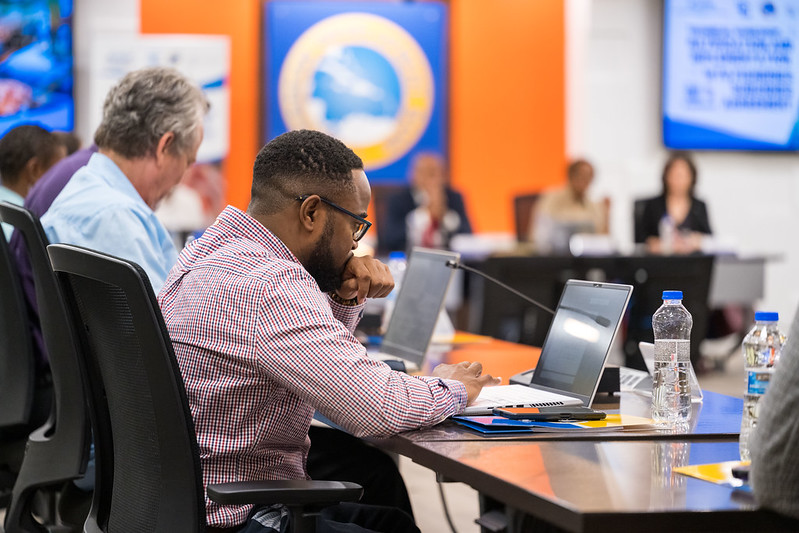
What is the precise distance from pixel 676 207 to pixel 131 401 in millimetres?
6136

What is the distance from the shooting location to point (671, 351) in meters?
1.79

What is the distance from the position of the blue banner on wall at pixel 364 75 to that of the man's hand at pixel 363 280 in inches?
234

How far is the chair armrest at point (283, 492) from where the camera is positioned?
1.37 metres

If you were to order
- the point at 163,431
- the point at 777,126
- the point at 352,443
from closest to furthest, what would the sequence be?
the point at 163,431, the point at 352,443, the point at 777,126

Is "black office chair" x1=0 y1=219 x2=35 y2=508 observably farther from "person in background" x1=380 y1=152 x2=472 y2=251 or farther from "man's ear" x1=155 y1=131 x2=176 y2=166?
"person in background" x1=380 y1=152 x2=472 y2=251

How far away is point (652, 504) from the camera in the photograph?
1.16 m

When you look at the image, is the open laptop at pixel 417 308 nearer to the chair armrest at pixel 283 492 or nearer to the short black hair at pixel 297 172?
the short black hair at pixel 297 172

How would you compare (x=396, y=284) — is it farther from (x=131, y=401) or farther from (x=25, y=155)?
(x=131, y=401)

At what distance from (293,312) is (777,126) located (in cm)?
814

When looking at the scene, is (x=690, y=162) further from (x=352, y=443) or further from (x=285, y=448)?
(x=285, y=448)

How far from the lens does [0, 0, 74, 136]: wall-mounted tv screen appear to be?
7449 millimetres

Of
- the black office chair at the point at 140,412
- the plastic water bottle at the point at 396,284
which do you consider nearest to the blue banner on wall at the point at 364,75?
the plastic water bottle at the point at 396,284

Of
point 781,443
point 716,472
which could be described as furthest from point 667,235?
point 781,443

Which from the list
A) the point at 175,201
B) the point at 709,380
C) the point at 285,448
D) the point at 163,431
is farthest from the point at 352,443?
the point at 175,201
